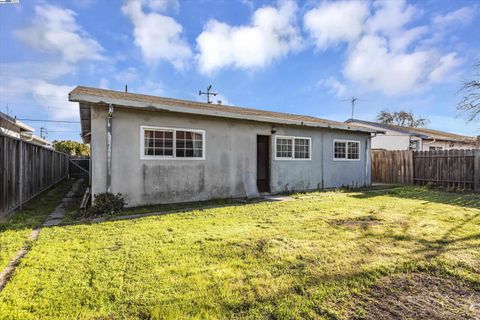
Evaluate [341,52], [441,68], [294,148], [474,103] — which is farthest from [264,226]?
[441,68]

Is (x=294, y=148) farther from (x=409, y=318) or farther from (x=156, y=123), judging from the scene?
(x=409, y=318)

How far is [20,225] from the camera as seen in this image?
5.36m

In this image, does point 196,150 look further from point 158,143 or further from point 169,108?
point 169,108

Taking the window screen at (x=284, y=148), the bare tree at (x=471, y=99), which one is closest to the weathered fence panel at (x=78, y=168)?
the window screen at (x=284, y=148)

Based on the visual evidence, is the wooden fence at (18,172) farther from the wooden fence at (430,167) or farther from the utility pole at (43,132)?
the utility pole at (43,132)

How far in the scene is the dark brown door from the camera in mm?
10438

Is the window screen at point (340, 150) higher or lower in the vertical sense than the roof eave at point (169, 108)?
lower

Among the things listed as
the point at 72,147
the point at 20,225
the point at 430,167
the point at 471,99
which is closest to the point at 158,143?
the point at 20,225

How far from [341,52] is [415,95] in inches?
612

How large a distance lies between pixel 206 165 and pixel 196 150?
22.9 inches

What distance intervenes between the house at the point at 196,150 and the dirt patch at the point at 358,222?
387 centimetres

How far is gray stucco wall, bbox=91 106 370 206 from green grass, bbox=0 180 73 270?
4.69 feet

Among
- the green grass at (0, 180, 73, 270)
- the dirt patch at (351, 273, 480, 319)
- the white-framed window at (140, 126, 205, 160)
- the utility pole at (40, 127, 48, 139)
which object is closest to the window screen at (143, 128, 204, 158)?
the white-framed window at (140, 126, 205, 160)

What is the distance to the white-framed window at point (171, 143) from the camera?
7.63m
